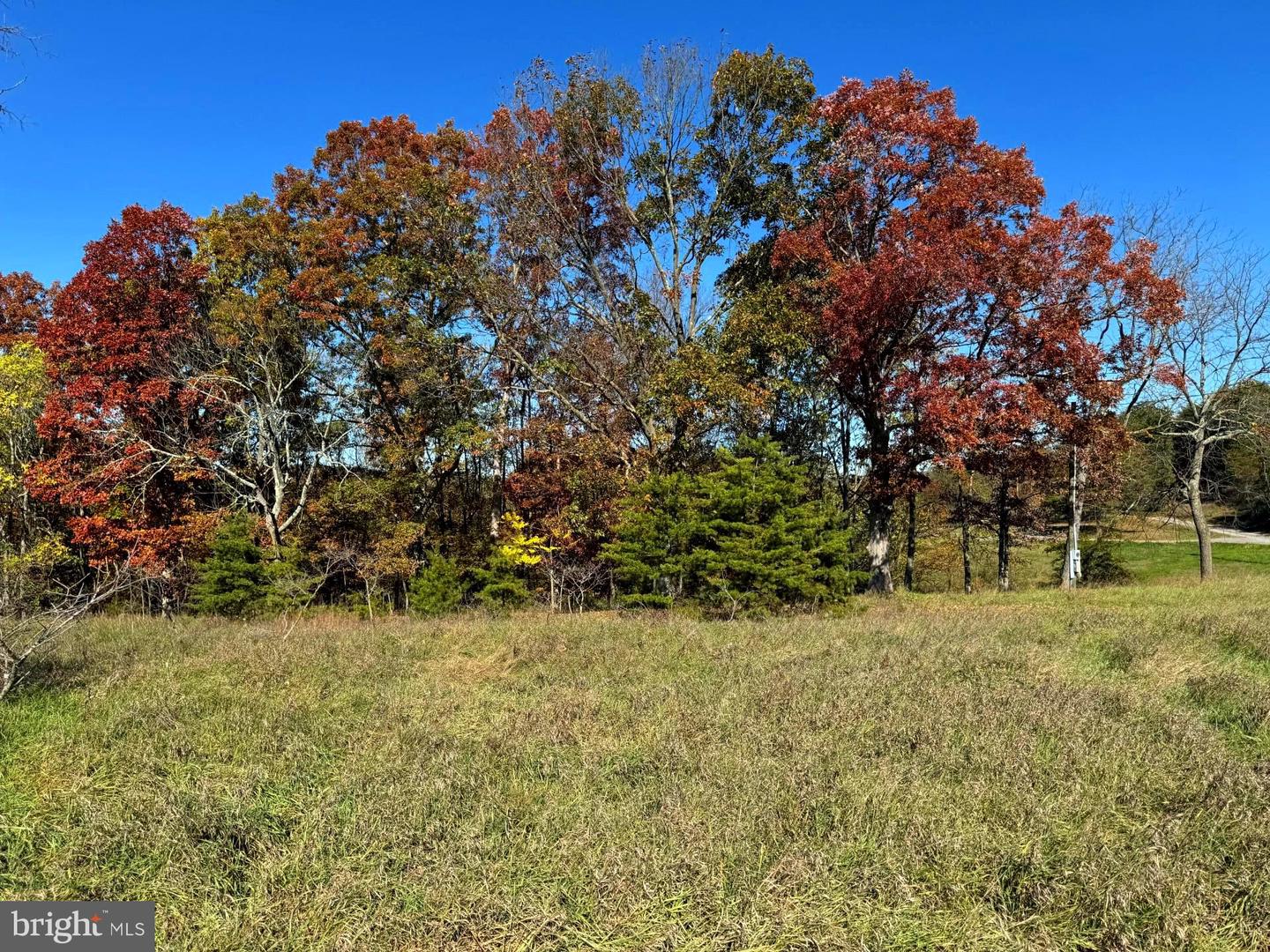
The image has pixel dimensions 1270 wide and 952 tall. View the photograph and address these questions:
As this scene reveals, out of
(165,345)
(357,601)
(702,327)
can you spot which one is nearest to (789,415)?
(702,327)

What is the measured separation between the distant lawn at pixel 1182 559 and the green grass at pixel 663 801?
19050mm

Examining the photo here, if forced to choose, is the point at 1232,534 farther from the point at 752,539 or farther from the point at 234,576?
the point at 234,576

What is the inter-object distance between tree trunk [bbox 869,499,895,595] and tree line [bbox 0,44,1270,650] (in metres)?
0.08

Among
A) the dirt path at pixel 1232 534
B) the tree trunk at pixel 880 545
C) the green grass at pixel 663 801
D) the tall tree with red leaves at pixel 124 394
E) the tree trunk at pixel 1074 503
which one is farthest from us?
the dirt path at pixel 1232 534

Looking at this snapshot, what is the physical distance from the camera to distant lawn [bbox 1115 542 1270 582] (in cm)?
2139

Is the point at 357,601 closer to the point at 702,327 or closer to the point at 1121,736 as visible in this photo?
the point at 702,327

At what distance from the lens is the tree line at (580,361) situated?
13.1 m

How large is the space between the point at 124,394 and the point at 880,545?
18773 mm

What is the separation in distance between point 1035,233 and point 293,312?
16.9 metres

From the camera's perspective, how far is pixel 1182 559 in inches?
1009

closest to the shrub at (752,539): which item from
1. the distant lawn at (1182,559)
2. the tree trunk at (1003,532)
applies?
the tree trunk at (1003,532)

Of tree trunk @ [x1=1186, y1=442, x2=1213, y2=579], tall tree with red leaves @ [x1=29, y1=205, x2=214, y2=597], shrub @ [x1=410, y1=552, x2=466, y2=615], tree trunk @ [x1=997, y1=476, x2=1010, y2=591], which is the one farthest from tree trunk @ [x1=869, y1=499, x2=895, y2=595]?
tall tree with red leaves @ [x1=29, y1=205, x2=214, y2=597]

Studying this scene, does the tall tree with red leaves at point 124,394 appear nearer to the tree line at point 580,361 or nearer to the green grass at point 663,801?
the tree line at point 580,361

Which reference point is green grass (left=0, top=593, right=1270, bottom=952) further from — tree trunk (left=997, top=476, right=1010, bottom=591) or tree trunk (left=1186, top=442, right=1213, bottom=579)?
A: tree trunk (left=997, top=476, right=1010, bottom=591)
